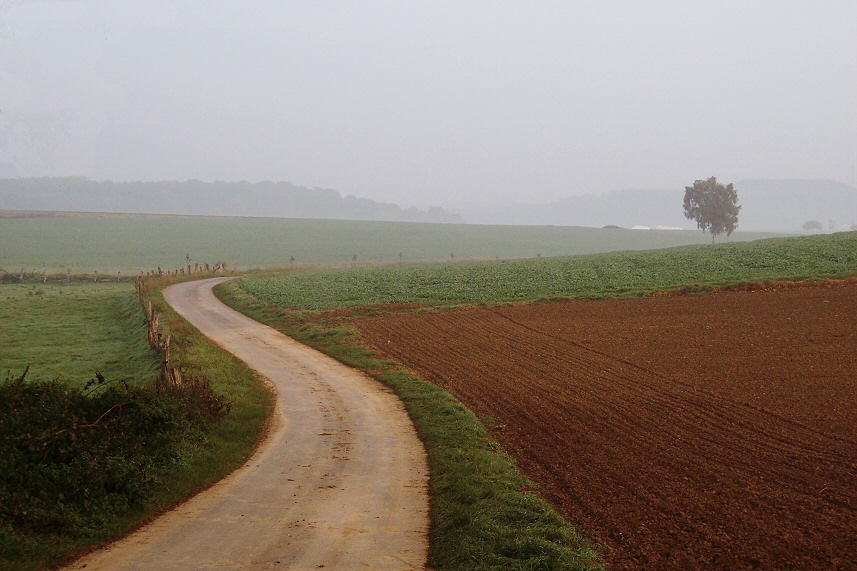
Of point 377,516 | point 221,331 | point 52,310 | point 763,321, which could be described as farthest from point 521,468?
point 52,310

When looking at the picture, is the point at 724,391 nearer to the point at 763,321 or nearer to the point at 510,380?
the point at 510,380

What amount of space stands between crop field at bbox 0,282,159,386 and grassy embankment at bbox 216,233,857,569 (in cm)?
704

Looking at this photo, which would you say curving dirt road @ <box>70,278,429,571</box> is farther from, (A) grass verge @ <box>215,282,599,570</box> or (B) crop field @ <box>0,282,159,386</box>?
(B) crop field @ <box>0,282,159,386</box>

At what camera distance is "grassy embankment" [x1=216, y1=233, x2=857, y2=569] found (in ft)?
32.3

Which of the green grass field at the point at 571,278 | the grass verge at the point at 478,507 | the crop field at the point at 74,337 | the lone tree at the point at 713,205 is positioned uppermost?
the lone tree at the point at 713,205

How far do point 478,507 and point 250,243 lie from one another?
404 feet

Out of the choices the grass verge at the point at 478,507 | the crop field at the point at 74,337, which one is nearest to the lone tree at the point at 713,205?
the crop field at the point at 74,337

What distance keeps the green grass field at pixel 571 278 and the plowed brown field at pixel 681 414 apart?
7.44 meters

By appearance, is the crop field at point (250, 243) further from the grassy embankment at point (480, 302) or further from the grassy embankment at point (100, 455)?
the grassy embankment at point (100, 455)

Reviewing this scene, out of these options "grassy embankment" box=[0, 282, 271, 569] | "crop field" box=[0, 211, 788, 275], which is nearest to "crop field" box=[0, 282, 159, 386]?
"grassy embankment" box=[0, 282, 271, 569]

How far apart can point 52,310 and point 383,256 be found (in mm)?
74901

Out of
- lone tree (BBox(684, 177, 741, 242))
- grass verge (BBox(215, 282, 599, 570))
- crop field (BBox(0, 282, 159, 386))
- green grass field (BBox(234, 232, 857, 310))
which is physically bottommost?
crop field (BBox(0, 282, 159, 386))

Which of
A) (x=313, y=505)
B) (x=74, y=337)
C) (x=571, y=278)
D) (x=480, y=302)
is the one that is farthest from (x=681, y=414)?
(x=571, y=278)

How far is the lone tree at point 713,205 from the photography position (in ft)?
366
